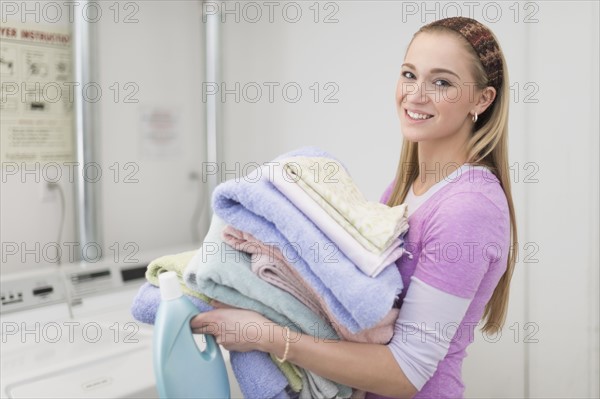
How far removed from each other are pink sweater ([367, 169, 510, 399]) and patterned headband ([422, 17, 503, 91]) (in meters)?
0.18

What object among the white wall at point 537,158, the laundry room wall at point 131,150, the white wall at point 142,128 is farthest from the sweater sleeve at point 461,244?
the white wall at point 142,128

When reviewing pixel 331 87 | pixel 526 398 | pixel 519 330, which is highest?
pixel 331 87

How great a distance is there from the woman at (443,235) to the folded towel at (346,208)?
8cm

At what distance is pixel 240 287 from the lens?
82cm

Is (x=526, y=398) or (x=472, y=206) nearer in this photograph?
(x=472, y=206)

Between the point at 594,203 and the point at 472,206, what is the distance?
694 millimetres

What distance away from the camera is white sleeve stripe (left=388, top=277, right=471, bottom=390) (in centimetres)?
85

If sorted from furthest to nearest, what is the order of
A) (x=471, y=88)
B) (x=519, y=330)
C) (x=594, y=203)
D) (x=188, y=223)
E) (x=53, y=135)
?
(x=188, y=223)
(x=53, y=135)
(x=519, y=330)
(x=594, y=203)
(x=471, y=88)

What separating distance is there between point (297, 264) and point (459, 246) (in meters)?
0.25

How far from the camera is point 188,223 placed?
7.34 ft

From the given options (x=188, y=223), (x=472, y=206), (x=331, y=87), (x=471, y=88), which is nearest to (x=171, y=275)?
(x=472, y=206)

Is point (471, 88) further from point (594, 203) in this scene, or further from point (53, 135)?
point (53, 135)

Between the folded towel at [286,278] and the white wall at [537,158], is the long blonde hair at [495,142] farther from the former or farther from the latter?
the white wall at [537,158]

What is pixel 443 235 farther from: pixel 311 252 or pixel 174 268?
pixel 174 268
